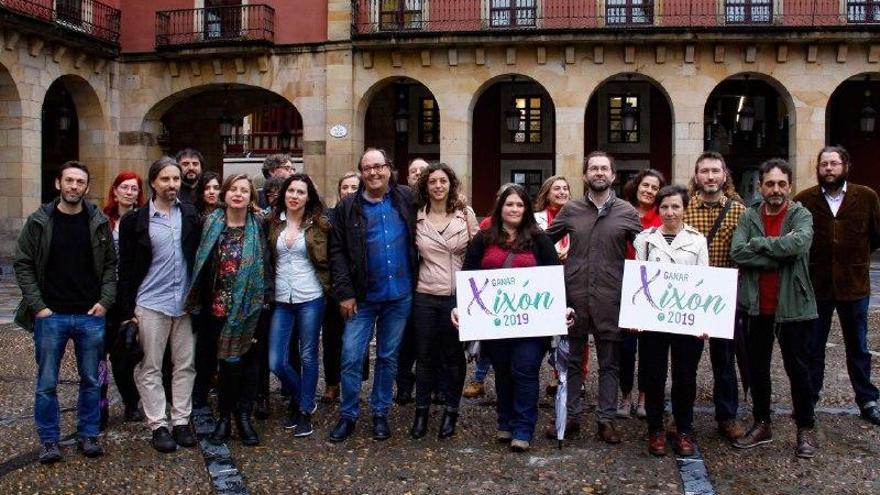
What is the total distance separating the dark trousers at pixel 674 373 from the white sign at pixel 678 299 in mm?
127

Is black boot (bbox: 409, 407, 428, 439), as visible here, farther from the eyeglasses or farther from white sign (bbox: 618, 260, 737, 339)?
the eyeglasses

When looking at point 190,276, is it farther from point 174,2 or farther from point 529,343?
point 174,2

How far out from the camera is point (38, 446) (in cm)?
543

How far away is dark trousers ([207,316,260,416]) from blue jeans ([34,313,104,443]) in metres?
0.74

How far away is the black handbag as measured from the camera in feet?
17.2

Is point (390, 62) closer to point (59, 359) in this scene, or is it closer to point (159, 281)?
point (159, 281)

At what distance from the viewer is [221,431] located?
551 centimetres

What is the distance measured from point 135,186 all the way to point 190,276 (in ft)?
3.89

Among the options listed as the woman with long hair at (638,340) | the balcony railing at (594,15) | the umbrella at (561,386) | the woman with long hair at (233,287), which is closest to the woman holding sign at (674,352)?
the umbrella at (561,386)

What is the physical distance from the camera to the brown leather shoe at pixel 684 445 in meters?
5.22

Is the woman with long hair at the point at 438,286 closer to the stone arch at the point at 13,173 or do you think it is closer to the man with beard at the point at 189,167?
the man with beard at the point at 189,167

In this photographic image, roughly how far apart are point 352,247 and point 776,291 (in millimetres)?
2787

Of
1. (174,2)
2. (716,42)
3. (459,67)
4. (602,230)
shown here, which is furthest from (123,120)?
(602,230)

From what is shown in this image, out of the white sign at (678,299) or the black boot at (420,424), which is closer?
the white sign at (678,299)
